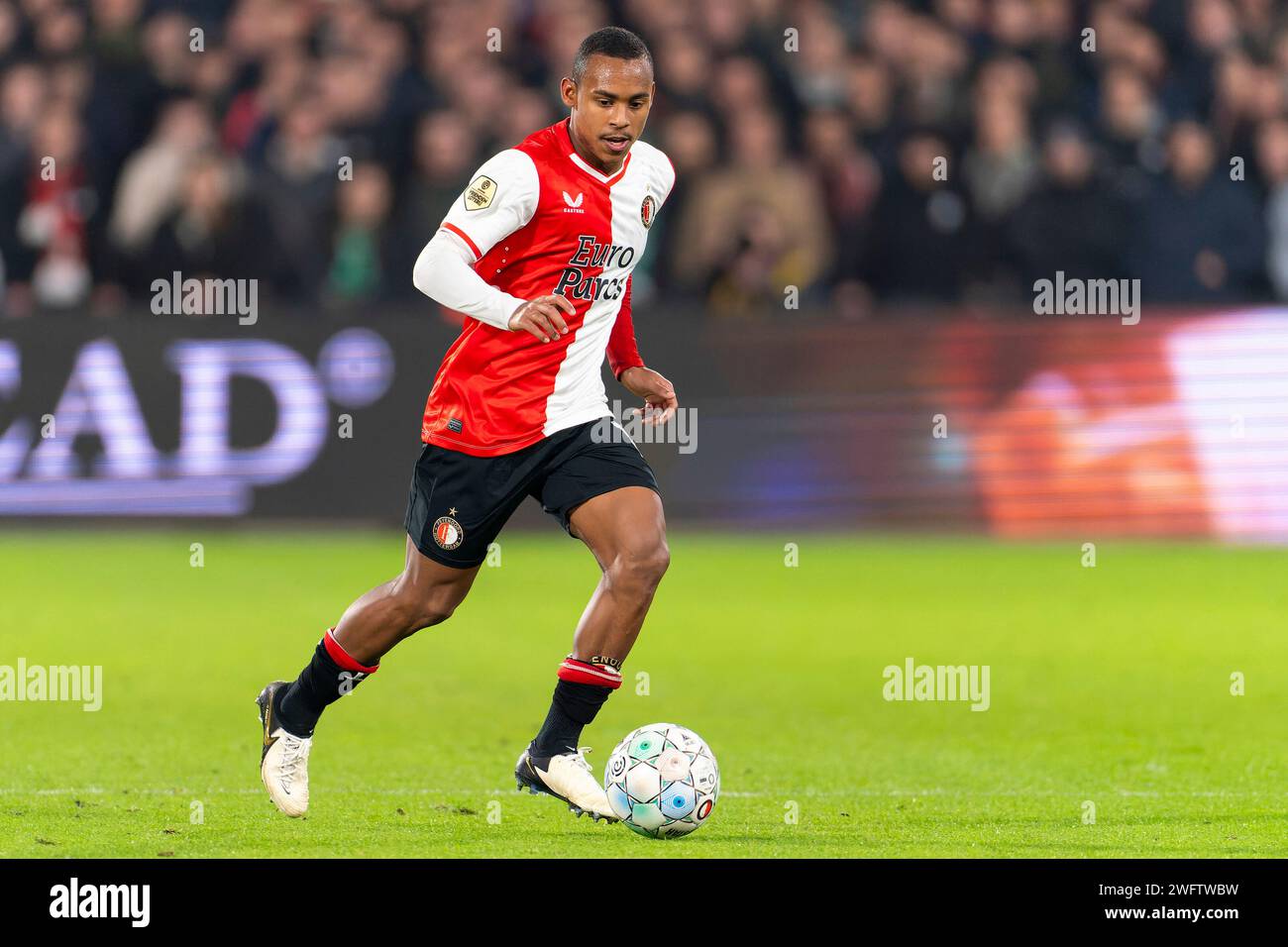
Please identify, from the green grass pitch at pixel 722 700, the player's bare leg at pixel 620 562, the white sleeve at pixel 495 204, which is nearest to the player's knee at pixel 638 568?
the player's bare leg at pixel 620 562

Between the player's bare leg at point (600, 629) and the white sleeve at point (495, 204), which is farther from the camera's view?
the player's bare leg at point (600, 629)

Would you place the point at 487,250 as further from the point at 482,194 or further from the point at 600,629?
the point at 600,629

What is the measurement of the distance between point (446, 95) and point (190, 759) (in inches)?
395

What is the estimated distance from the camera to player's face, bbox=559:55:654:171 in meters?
6.70

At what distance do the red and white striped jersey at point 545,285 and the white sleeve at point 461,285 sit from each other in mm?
168

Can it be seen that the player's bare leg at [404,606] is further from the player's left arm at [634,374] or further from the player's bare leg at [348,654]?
the player's left arm at [634,374]

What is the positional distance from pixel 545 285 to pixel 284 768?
1.83m

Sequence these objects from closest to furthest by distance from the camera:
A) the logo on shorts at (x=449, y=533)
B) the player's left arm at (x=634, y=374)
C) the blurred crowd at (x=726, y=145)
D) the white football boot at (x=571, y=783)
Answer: the white football boot at (x=571, y=783) < the logo on shorts at (x=449, y=533) < the player's left arm at (x=634, y=374) < the blurred crowd at (x=726, y=145)

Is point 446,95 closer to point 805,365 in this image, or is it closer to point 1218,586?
point 805,365

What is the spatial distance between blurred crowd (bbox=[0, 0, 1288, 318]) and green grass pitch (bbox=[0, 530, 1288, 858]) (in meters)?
2.35

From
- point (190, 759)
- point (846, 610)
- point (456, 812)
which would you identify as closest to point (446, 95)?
point (846, 610)

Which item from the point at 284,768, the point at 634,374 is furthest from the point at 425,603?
the point at 634,374

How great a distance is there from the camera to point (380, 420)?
15250 mm

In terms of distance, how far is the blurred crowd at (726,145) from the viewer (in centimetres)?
1608
